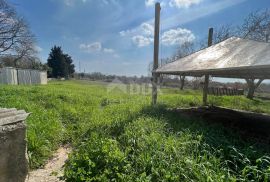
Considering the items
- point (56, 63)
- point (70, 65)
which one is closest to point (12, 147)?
point (56, 63)

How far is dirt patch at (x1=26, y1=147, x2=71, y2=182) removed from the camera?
2.99 metres

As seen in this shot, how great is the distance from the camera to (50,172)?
127 inches

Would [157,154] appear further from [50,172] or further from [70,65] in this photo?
[70,65]

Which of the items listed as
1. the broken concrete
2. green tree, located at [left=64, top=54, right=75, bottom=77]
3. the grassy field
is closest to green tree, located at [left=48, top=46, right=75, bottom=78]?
green tree, located at [left=64, top=54, right=75, bottom=77]

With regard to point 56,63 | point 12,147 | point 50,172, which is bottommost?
point 50,172

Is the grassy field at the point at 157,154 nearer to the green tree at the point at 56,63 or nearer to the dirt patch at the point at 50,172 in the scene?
the dirt patch at the point at 50,172

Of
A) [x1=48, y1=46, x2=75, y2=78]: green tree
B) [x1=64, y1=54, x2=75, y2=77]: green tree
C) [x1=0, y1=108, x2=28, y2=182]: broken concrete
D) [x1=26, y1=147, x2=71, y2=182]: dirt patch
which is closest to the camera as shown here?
[x1=0, y1=108, x2=28, y2=182]: broken concrete

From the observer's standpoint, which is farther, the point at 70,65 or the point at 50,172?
the point at 70,65

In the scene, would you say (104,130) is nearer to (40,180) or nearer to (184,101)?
(40,180)

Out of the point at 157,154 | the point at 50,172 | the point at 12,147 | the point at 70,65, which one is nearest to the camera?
the point at 12,147

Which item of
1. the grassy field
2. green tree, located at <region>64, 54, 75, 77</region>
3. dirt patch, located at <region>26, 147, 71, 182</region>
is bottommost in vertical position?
dirt patch, located at <region>26, 147, 71, 182</region>

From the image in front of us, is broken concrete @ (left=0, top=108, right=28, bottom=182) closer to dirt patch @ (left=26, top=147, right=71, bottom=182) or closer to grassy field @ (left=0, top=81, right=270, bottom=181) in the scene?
dirt patch @ (left=26, top=147, right=71, bottom=182)

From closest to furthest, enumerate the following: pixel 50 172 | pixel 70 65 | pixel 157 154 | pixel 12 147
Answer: pixel 12 147 < pixel 157 154 < pixel 50 172 < pixel 70 65

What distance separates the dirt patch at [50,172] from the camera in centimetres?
299
